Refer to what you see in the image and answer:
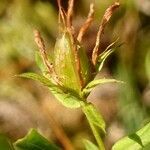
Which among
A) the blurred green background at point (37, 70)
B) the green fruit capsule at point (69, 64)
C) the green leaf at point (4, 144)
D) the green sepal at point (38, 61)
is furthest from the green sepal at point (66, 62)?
the blurred green background at point (37, 70)

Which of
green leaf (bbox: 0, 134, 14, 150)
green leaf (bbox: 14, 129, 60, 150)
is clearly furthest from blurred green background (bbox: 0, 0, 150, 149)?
green leaf (bbox: 0, 134, 14, 150)

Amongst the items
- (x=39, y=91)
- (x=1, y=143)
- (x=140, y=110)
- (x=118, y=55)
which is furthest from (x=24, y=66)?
(x=1, y=143)

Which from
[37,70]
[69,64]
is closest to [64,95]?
[69,64]

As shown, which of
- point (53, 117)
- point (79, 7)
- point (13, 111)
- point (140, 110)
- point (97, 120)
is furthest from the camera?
point (79, 7)

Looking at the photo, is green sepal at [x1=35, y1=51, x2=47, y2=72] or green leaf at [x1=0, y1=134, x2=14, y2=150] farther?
green sepal at [x1=35, y1=51, x2=47, y2=72]

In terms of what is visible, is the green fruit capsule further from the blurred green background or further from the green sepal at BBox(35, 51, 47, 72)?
the blurred green background

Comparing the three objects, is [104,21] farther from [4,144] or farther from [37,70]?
[37,70]

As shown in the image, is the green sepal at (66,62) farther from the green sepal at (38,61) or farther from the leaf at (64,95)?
the green sepal at (38,61)

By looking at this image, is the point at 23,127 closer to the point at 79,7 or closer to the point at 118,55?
the point at 118,55
